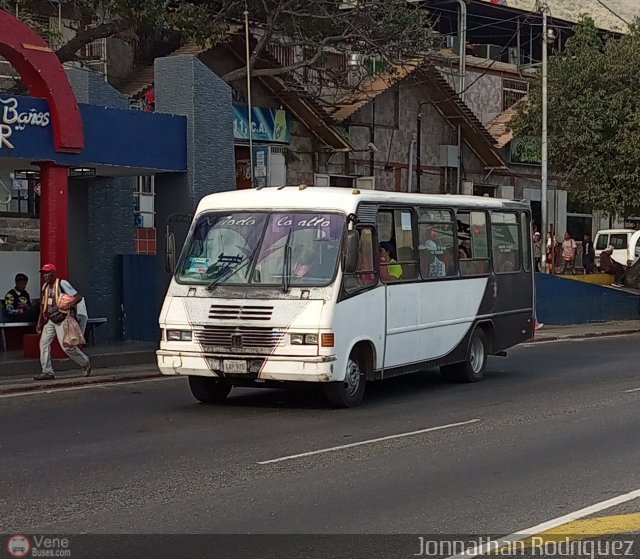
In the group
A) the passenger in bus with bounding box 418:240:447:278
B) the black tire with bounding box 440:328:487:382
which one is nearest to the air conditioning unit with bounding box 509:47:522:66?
the black tire with bounding box 440:328:487:382

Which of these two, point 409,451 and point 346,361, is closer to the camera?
point 409,451

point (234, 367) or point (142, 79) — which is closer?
point (234, 367)

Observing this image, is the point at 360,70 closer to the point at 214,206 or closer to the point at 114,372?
the point at 114,372

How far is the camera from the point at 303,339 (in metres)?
12.5

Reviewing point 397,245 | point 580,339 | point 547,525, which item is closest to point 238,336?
point 397,245

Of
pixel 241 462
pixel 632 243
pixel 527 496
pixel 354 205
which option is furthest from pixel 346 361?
pixel 632 243

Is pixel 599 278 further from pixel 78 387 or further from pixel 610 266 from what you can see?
pixel 78 387

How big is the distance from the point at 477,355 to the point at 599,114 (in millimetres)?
20417

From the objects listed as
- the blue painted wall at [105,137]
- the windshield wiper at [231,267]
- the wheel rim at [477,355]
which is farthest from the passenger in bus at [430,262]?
the blue painted wall at [105,137]

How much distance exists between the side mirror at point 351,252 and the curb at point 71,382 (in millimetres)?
5164

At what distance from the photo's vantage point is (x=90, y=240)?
21.3 m

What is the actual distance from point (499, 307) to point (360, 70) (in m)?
17.1

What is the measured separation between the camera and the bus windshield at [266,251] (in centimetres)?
1285

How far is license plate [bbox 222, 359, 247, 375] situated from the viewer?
12.6 metres
